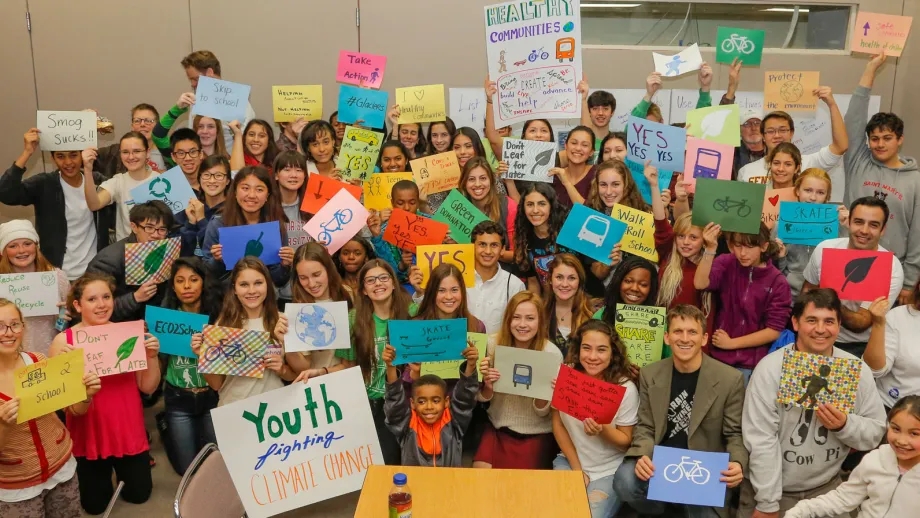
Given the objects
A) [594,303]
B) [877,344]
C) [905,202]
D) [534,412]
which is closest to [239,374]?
[534,412]

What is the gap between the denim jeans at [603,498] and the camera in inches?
142

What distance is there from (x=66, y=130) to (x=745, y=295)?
4.36 meters

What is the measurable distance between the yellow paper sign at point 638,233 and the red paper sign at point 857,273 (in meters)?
0.93

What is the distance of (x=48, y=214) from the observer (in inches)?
197

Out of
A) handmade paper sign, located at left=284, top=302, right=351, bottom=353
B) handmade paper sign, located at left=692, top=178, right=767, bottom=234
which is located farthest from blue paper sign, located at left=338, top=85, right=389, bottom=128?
handmade paper sign, located at left=692, top=178, right=767, bottom=234

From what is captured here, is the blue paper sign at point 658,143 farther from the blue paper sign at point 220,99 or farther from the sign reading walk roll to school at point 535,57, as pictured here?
the blue paper sign at point 220,99

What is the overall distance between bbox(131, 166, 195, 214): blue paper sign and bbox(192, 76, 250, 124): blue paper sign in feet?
2.41

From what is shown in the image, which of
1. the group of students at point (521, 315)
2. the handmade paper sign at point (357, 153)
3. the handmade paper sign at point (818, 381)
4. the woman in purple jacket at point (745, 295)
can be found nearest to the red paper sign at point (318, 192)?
the group of students at point (521, 315)

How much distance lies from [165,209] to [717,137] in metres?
3.61

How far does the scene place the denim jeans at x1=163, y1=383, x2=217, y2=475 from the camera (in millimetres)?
4268

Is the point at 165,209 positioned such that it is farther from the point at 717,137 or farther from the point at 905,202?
the point at 905,202

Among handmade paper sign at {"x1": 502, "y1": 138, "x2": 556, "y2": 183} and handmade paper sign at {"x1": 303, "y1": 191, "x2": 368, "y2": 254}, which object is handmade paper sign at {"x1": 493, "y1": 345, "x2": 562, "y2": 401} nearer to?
handmade paper sign at {"x1": 303, "y1": 191, "x2": 368, "y2": 254}

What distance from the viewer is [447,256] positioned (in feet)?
13.9

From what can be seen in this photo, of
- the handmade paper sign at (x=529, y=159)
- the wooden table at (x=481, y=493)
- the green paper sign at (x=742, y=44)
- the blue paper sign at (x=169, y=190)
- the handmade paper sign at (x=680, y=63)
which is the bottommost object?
the wooden table at (x=481, y=493)
